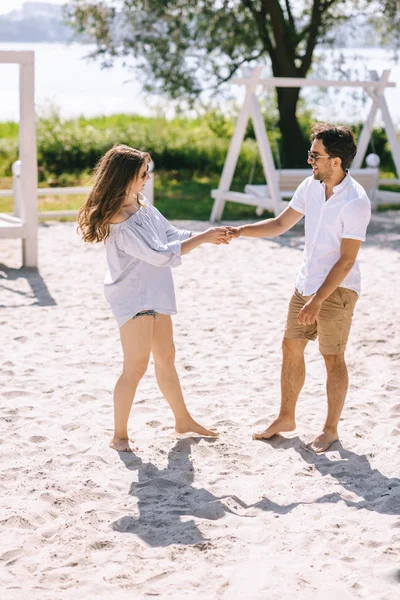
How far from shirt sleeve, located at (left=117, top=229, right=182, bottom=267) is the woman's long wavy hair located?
4.3 inches

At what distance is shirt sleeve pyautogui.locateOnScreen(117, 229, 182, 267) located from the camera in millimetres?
3793

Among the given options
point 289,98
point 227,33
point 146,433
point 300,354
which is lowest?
point 146,433

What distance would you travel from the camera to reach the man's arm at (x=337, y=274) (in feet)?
12.5

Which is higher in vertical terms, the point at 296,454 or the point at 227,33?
the point at 227,33

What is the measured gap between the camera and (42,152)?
15.6m

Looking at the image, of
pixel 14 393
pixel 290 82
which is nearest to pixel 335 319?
pixel 14 393

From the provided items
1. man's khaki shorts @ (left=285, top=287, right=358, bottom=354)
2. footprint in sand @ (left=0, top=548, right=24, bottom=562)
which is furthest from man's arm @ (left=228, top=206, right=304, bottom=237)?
footprint in sand @ (left=0, top=548, right=24, bottom=562)

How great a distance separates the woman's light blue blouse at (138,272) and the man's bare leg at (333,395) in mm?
796

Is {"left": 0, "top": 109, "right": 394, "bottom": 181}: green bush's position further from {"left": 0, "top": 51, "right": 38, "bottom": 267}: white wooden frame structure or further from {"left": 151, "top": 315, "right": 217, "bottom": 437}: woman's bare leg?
{"left": 151, "top": 315, "right": 217, "bottom": 437}: woman's bare leg

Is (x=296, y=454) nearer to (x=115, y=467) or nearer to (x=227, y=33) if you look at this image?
(x=115, y=467)

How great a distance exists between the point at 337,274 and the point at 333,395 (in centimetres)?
67

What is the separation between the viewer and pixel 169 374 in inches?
168

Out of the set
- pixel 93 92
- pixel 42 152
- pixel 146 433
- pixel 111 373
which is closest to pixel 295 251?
pixel 111 373

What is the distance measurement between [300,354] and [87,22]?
12180 millimetres
